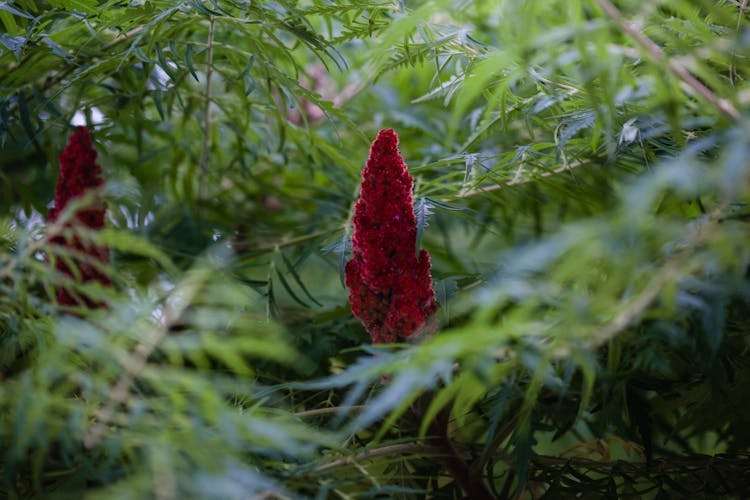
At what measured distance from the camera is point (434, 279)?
87 cm

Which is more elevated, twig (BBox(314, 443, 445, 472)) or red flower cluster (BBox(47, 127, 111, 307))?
red flower cluster (BBox(47, 127, 111, 307))

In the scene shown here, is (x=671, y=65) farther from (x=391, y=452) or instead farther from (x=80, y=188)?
(x=80, y=188)

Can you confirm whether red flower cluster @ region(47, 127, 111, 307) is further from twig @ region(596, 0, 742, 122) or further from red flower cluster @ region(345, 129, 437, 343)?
twig @ region(596, 0, 742, 122)

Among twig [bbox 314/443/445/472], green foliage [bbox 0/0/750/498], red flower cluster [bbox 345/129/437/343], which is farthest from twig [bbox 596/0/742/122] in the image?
twig [bbox 314/443/445/472]

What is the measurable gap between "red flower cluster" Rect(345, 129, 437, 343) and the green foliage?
4cm

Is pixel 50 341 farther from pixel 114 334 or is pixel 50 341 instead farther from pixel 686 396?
pixel 686 396

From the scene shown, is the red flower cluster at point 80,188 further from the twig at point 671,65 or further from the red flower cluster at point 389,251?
the twig at point 671,65

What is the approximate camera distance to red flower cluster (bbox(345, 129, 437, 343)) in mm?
722

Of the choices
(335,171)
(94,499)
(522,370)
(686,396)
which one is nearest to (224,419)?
(94,499)

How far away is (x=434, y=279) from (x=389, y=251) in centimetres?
17

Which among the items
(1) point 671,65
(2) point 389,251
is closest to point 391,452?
(2) point 389,251

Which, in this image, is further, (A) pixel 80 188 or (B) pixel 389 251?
(A) pixel 80 188

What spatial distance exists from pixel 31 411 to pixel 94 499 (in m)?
0.07

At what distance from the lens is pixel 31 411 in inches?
16.9
